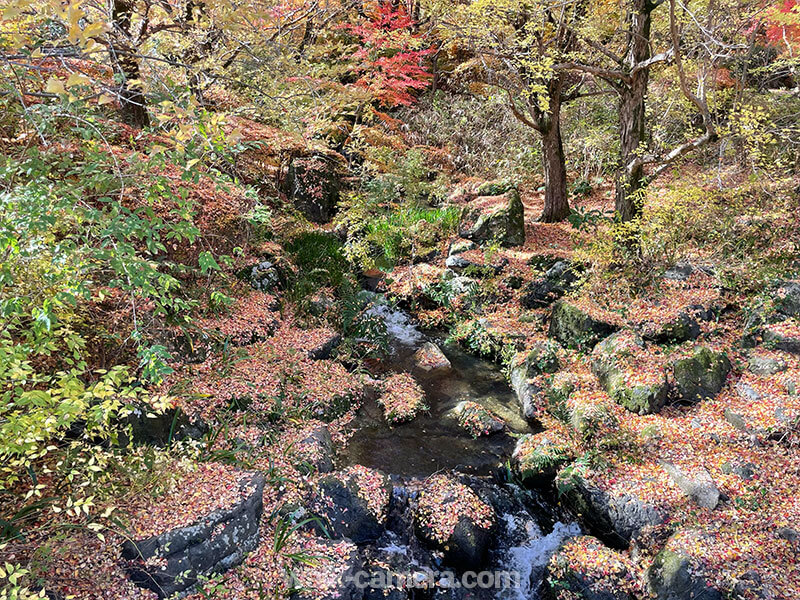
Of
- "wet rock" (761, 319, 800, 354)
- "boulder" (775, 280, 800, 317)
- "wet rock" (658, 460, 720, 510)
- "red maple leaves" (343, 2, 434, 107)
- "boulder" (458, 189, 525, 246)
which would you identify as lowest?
"wet rock" (658, 460, 720, 510)

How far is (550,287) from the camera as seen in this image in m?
8.05

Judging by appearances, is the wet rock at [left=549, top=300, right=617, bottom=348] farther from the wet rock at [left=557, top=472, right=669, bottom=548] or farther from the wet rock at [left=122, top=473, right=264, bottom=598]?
the wet rock at [left=122, top=473, right=264, bottom=598]

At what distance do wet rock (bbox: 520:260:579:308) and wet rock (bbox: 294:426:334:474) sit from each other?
14.8 ft

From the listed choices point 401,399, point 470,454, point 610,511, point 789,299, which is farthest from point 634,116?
point 610,511

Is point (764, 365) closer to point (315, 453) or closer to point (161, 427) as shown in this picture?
point (315, 453)

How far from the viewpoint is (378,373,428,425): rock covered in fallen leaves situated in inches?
239

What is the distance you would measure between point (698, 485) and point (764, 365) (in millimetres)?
2059

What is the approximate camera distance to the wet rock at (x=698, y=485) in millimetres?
4312

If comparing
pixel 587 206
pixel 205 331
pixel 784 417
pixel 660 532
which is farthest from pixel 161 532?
pixel 587 206

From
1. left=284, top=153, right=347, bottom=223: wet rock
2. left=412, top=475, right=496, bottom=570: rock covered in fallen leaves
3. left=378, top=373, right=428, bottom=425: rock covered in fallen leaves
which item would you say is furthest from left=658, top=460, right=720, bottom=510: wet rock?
left=284, top=153, right=347, bottom=223: wet rock

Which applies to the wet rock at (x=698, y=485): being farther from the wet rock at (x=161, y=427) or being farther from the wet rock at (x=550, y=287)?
the wet rock at (x=161, y=427)

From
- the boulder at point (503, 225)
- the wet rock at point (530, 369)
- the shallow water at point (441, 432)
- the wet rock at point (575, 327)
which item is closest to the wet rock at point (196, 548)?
the shallow water at point (441, 432)

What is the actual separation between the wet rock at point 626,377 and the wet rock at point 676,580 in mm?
1958

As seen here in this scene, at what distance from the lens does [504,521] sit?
479 cm
